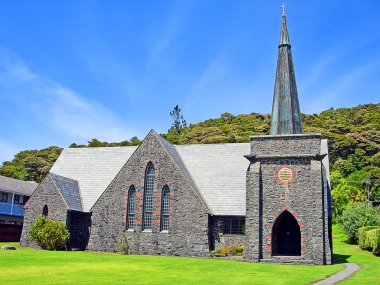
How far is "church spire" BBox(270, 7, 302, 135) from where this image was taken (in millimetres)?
31125

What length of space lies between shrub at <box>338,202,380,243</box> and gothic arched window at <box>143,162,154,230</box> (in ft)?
63.0

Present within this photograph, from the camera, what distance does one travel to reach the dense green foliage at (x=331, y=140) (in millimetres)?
71000

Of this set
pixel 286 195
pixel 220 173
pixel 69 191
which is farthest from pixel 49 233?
pixel 286 195

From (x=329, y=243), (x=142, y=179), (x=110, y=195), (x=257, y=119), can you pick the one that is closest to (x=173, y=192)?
(x=142, y=179)

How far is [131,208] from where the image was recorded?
34469 mm

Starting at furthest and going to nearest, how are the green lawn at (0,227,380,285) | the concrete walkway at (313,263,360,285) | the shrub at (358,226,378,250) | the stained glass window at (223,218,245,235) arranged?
the shrub at (358,226,378,250) → the stained glass window at (223,218,245,235) → the concrete walkway at (313,263,360,285) → the green lawn at (0,227,380,285)

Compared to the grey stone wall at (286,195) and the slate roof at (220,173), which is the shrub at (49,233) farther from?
the grey stone wall at (286,195)

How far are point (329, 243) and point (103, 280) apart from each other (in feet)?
55.1

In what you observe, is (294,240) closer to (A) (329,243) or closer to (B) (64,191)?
(A) (329,243)

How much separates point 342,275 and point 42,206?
24.2 m

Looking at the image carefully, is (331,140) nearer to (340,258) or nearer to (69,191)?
(340,258)

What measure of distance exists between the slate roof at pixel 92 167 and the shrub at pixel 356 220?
21.5 m

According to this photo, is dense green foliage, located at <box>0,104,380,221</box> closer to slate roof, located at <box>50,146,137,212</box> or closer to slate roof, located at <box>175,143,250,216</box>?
slate roof, located at <box>175,143,250,216</box>

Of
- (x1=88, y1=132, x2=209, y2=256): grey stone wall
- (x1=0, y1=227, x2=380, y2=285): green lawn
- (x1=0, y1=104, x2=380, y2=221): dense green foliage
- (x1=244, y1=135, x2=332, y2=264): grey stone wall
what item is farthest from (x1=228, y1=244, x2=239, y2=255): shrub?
(x1=0, y1=104, x2=380, y2=221): dense green foliage
